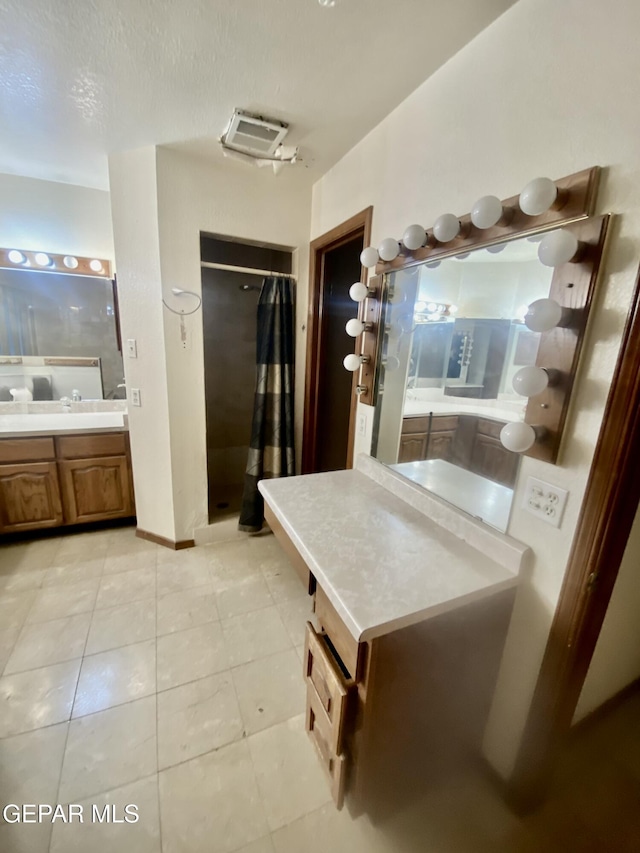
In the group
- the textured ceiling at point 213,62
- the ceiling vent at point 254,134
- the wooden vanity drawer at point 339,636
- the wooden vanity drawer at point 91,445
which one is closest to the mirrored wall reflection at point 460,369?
the wooden vanity drawer at point 339,636

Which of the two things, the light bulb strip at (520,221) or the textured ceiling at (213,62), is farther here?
the textured ceiling at (213,62)

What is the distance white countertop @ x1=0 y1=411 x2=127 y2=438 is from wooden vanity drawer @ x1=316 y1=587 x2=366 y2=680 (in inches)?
75.5

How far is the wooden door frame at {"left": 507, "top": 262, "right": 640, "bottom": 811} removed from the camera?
778mm

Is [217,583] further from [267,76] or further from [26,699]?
[267,76]

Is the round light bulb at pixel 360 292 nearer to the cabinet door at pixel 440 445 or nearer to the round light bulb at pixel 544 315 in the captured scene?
the cabinet door at pixel 440 445

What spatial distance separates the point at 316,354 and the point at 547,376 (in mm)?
1646

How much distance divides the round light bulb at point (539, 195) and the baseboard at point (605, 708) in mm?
1727

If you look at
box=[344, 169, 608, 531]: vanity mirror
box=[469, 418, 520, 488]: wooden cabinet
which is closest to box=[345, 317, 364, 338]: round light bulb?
box=[344, 169, 608, 531]: vanity mirror

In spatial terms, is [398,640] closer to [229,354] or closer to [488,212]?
[488,212]

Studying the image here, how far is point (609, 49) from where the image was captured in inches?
30.3

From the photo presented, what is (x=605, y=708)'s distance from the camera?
137 cm

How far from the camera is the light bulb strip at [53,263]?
2363 mm

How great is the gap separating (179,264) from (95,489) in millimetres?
1612

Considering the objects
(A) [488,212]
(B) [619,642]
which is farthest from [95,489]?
(B) [619,642]
